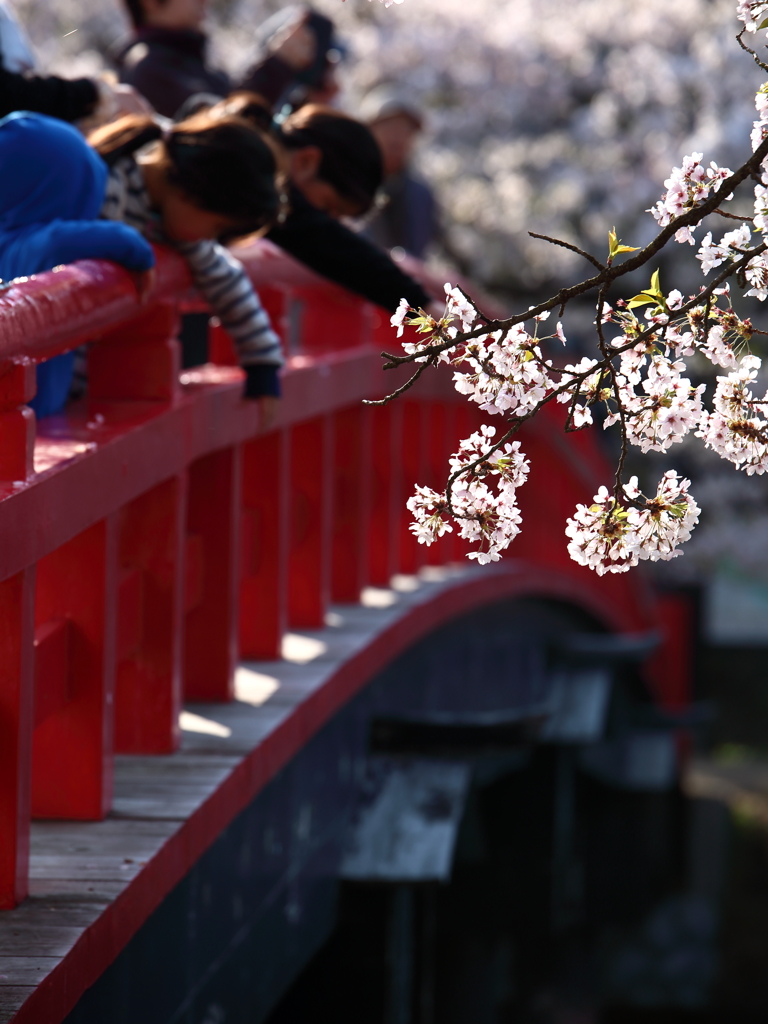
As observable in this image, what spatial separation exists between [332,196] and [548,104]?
11.1 m

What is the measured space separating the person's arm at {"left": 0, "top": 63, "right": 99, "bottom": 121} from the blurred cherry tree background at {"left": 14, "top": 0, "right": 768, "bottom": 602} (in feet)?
31.9

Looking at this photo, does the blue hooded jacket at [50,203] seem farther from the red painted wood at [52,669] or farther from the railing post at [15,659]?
the red painted wood at [52,669]

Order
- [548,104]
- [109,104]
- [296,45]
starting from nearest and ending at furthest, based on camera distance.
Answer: [109,104] < [296,45] < [548,104]

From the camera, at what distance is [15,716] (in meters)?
2.11

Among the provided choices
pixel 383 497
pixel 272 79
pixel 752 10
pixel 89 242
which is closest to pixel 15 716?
pixel 89 242

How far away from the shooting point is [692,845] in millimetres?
10438

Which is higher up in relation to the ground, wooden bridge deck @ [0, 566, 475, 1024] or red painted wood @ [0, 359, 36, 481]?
red painted wood @ [0, 359, 36, 481]

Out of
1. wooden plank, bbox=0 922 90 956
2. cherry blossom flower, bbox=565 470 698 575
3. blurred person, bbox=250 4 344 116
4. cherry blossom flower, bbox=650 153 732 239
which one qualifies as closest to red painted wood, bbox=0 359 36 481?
wooden plank, bbox=0 922 90 956

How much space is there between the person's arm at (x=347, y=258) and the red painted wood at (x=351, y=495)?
1348 millimetres

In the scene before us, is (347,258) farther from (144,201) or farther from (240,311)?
(144,201)

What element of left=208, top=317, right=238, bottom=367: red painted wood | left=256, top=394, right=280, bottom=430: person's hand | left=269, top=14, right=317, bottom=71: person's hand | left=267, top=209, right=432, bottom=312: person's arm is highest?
left=269, top=14, right=317, bottom=71: person's hand

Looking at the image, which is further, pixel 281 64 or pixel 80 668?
pixel 281 64

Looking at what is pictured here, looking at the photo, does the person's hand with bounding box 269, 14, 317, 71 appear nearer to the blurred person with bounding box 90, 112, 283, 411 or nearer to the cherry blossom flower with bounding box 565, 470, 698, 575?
the blurred person with bounding box 90, 112, 283, 411

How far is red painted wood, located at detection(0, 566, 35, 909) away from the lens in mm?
2090
